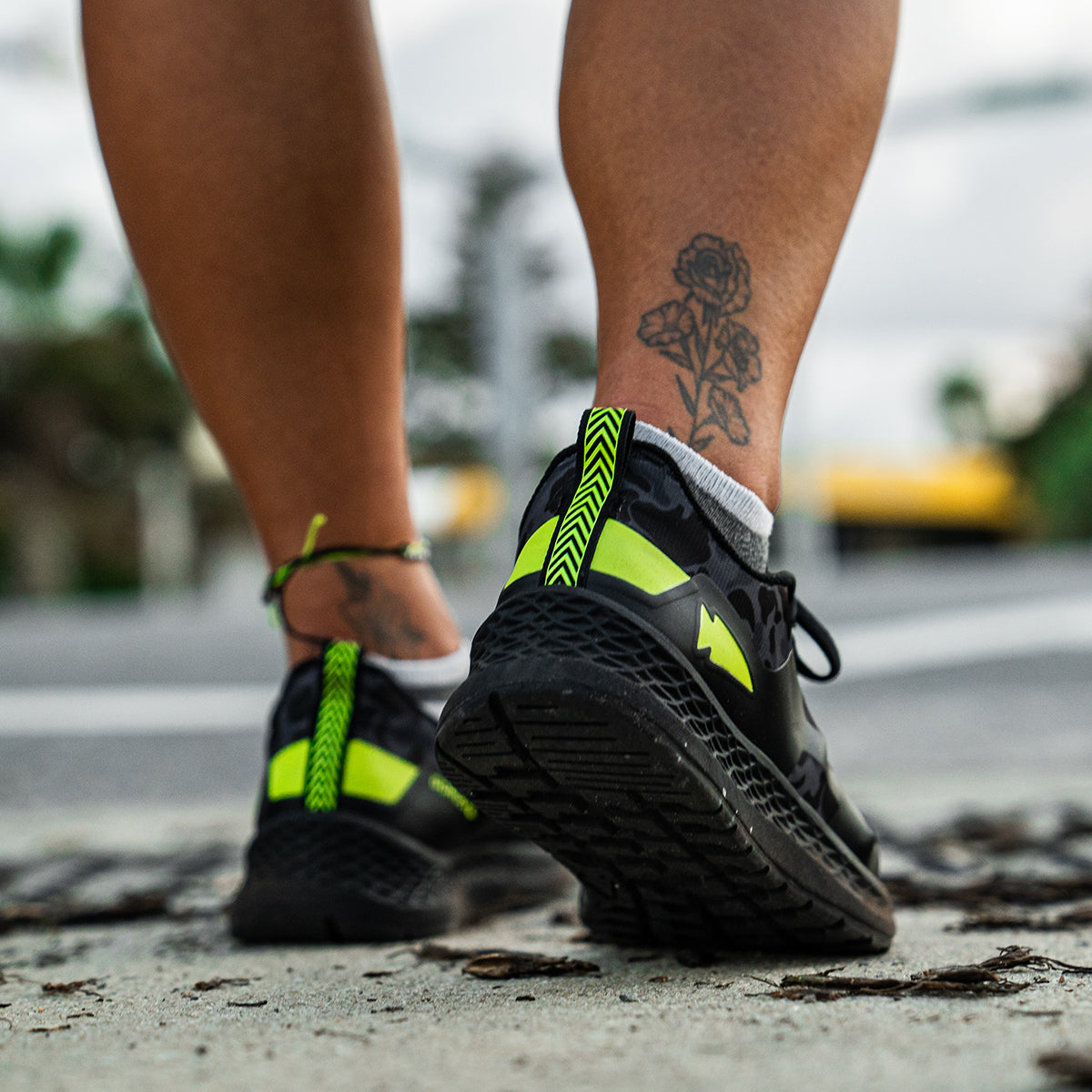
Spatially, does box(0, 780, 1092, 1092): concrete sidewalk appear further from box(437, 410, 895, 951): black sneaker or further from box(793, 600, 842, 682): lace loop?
box(793, 600, 842, 682): lace loop

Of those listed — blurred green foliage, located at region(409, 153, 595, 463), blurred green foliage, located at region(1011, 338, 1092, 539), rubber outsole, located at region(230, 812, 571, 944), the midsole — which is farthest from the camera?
blurred green foliage, located at region(1011, 338, 1092, 539)

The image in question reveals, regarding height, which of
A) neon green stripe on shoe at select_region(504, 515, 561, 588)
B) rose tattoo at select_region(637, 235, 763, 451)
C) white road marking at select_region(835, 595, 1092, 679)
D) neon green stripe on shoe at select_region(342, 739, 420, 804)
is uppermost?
rose tattoo at select_region(637, 235, 763, 451)

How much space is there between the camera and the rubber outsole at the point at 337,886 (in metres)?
0.94

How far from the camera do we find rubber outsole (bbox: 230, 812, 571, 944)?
3.10 ft

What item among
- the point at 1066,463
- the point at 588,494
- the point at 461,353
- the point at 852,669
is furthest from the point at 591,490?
the point at 1066,463

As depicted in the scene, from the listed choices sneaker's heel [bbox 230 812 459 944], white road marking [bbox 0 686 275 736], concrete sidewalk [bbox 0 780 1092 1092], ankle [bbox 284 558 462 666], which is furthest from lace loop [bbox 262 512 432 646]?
white road marking [bbox 0 686 275 736]

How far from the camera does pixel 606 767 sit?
68cm

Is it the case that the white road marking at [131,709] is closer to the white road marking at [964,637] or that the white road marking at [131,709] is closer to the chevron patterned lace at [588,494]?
the white road marking at [964,637]

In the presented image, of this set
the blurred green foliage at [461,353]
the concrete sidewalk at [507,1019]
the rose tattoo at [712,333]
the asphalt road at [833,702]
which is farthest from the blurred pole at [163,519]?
the rose tattoo at [712,333]

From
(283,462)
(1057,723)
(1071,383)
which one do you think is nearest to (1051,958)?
(283,462)

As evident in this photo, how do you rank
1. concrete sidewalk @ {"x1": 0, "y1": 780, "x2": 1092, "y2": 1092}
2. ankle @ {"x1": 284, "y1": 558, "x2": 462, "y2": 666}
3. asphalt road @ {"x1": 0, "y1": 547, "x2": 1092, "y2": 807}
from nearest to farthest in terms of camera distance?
concrete sidewalk @ {"x1": 0, "y1": 780, "x2": 1092, "y2": 1092} → ankle @ {"x1": 284, "y1": 558, "x2": 462, "y2": 666} → asphalt road @ {"x1": 0, "y1": 547, "x2": 1092, "y2": 807}

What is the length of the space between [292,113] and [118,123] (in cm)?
15

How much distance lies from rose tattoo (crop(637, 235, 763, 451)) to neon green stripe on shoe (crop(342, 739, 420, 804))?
41 cm

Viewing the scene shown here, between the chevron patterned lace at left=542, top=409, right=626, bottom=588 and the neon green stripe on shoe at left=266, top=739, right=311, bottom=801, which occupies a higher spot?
the chevron patterned lace at left=542, top=409, right=626, bottom=588
